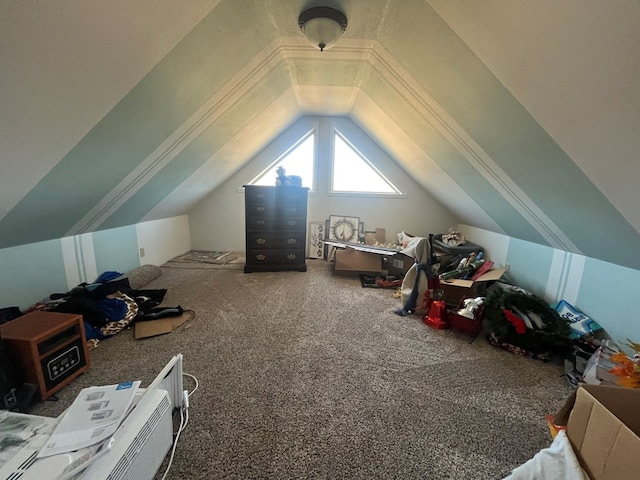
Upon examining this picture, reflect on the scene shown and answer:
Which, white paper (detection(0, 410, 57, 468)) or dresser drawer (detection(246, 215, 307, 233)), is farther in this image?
dresser drawer (detection(246, 215, 307, 233))

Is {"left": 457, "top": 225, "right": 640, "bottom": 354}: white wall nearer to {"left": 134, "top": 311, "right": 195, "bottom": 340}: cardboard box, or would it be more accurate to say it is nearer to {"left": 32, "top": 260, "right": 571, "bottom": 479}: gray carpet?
{"left": 32, "top": 260, "right": 571, "bottom": 479}: gray carpet

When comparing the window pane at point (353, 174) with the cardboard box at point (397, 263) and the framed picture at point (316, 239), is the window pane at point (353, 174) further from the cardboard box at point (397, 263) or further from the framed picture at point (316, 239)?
the cardboard box at point (397, 263)

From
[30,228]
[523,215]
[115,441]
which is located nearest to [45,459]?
[115,441]

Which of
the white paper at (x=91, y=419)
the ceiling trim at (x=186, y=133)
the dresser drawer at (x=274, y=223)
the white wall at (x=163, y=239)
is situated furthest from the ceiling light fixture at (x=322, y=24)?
the white wall at (x=163, y=239)

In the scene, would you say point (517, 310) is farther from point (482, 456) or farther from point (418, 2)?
point (418, 2)

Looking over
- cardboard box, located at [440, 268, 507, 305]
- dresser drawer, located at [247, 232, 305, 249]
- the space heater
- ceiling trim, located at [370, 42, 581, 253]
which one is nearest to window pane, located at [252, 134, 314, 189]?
dresser drawer, located at [247, 232, 305, 249]

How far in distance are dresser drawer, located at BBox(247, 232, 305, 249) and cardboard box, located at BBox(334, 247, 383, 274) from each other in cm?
54

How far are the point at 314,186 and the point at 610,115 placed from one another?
3.23 meters

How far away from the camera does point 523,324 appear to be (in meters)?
1.75

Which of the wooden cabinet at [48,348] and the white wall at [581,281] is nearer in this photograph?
the wooden cabinet at [48,348]

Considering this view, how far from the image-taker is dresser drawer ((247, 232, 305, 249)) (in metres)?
3.18

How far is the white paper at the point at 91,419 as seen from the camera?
0.73m

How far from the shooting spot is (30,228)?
175 centimetres

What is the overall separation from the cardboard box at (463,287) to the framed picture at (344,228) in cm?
169
